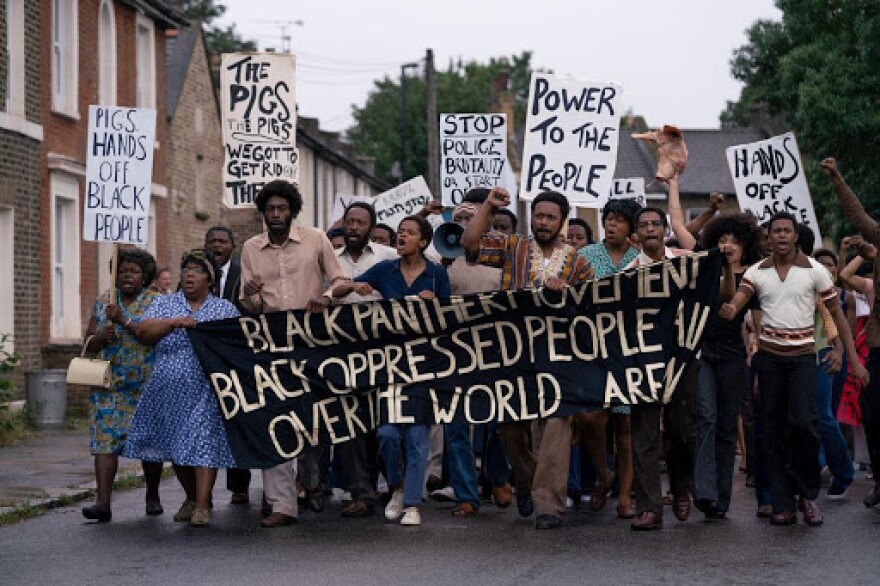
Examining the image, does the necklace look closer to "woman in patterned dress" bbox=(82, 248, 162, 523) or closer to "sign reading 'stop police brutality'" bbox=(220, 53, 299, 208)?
"woman in patterned dress" bbox=(82, 248, 162, 523)

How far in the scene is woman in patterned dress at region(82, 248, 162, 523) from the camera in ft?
39.8

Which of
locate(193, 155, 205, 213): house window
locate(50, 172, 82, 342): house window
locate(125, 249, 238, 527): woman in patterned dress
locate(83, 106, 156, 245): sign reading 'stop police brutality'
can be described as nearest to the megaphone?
locate(125, 249, 238, 527): woman in patterned dress

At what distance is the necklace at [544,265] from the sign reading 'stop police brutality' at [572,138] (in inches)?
105

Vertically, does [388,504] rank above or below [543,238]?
below

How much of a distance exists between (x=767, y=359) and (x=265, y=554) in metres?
3.47

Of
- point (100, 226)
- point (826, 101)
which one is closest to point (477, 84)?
point (826, 101)

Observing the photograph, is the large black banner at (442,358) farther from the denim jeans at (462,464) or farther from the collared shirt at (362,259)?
the collared shirt at (362,259)

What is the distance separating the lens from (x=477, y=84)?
10312 centimetres

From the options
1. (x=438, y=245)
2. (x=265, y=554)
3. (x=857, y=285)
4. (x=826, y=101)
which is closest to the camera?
(x=265, y=554)

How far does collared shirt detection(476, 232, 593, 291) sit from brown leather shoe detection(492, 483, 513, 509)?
5.21 feet

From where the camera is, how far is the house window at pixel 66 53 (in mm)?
25812

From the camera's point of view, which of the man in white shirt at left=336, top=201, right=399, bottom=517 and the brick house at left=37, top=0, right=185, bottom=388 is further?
the brick house at left=37, top=0, right=185, bottom=388

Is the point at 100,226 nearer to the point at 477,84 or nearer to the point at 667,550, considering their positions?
the point at 667,550

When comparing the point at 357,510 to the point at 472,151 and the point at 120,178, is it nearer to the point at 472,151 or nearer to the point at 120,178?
the point at 120,178
